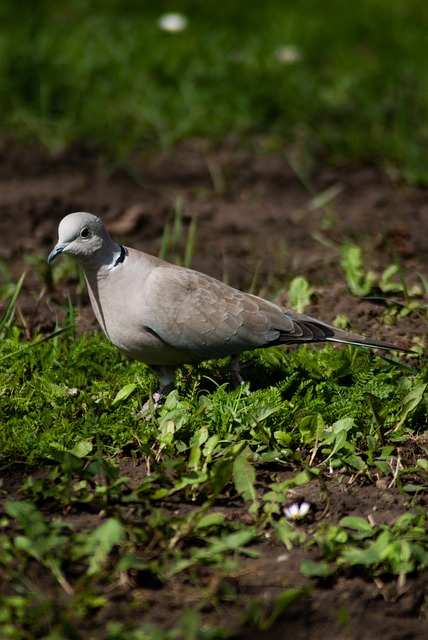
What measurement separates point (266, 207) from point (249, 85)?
1370 mm

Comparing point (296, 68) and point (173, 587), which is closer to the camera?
point (173, 587)

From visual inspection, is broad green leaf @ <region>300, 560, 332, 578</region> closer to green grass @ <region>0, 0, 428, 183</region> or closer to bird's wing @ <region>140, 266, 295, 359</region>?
bird's wing @ <region>140, 266, 295, 359</region>

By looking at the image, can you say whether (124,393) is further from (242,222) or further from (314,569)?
(242,222)

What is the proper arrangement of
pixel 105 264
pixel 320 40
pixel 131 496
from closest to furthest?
pixel 131 496 < pixel 105 264 < pixel 320 40

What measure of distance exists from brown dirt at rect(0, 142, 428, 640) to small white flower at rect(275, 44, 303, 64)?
1.06 meters

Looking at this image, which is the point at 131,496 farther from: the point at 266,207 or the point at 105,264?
the point at 266,207

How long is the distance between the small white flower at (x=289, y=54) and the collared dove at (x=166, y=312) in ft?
13.0

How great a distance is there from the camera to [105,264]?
3854 millimetres

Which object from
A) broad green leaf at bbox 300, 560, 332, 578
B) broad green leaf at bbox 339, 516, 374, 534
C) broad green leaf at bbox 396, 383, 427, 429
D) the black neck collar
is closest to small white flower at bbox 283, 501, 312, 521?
broad green leaf at bbox 339, 516, 374, 534

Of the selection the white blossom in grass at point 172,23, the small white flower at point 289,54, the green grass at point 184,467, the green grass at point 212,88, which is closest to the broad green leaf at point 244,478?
the green grass at point 184,467

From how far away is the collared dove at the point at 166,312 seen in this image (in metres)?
3.74

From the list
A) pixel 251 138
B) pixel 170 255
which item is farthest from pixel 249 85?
pixel 170 255

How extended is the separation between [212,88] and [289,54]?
80 centimetres

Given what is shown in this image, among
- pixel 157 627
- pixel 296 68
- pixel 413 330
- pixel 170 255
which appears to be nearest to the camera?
pixel 157 627
